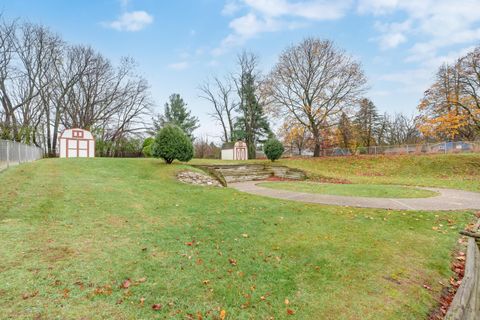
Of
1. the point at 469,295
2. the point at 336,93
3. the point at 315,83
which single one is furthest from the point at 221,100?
the point at 469,295

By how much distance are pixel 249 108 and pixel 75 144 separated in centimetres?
1907

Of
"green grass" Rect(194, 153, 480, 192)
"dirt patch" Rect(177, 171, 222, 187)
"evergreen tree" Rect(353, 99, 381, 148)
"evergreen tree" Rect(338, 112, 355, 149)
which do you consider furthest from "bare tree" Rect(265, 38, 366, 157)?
"dirt patch" Rect(177, 171, 222, 187)

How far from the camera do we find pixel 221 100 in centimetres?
3105

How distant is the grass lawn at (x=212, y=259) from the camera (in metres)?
2.13

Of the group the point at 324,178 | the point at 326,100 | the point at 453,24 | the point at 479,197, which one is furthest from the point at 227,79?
the point at 479,197

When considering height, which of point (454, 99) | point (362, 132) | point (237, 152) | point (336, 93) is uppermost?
point (336, 93)

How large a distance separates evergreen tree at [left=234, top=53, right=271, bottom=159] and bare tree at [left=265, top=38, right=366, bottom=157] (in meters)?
6.94

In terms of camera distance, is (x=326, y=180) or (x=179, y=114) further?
(x=179, y=114)

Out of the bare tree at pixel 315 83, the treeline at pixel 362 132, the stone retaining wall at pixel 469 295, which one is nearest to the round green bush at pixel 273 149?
the bare tree at pixel 315 83

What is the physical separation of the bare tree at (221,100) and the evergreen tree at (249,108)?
119cm

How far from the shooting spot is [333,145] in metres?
32.0

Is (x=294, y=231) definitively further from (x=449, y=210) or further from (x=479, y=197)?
(x=479, y=197)

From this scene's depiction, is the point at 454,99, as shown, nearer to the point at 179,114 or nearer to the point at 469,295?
the point at 469,295

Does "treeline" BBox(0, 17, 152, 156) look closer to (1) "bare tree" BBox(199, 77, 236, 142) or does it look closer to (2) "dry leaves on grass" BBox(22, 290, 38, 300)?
(1) "bare tree" BBox(199, 77, 236, 142)
